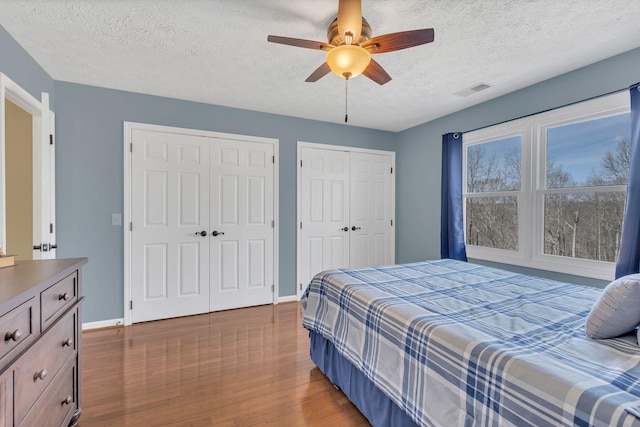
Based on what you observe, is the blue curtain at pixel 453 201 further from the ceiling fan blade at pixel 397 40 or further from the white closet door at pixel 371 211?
the ceiling fan blade at pixel 397 40

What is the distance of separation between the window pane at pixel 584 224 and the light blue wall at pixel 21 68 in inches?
180

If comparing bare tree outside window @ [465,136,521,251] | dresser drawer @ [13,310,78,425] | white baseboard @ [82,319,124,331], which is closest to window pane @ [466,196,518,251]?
bare tree outside window @ [465,136,521,251]

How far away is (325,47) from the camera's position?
65.5 inches

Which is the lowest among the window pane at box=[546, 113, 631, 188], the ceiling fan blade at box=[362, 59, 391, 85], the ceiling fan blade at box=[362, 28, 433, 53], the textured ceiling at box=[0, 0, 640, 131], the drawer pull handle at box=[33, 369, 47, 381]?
the drawer pull handle at box=[33, 369, 47, 381]

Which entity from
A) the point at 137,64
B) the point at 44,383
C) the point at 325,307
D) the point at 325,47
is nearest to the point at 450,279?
the point at 325,307

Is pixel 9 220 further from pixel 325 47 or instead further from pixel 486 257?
pixel 486 257

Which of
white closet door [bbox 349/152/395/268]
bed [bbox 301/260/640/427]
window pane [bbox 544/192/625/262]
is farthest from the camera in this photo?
white closet door [bbox 349/152/395/268]

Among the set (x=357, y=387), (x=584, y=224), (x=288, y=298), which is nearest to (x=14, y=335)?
(x=357, y=387)

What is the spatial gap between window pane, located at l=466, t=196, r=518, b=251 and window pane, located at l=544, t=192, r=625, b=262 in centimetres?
33

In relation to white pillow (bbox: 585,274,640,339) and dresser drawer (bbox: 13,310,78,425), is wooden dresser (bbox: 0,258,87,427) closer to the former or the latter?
dresser drawer (bbox: 13,310,78,425)

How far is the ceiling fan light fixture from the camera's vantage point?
5.11 ft

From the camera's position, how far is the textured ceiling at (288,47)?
1.78m

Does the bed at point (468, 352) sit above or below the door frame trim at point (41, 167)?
below

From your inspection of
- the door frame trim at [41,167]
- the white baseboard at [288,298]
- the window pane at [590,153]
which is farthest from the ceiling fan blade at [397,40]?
the white baseboard at [288,298]
